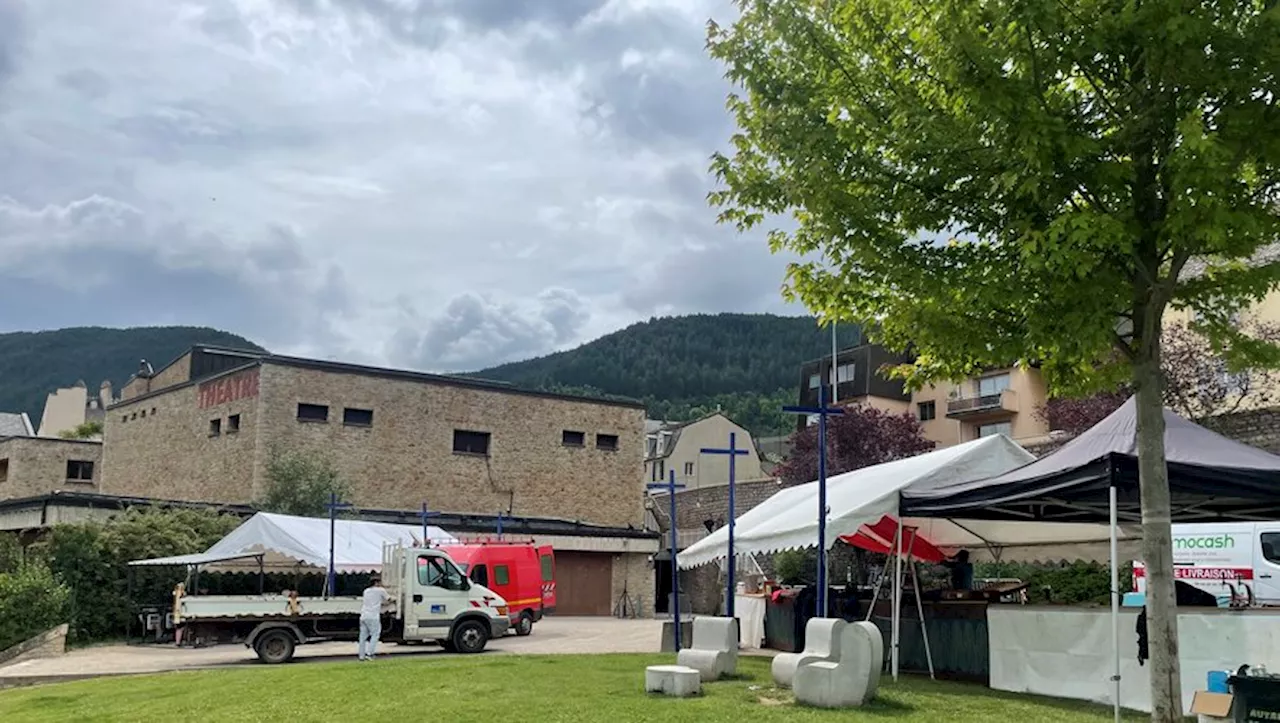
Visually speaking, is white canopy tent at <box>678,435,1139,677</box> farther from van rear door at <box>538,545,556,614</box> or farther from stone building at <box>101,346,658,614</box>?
stone building at <box>101,346,658,614</box>

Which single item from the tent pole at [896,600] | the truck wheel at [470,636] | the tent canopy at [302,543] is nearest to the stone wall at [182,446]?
the tent canopy at [302,543]

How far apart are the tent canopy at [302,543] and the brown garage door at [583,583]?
11.8 m

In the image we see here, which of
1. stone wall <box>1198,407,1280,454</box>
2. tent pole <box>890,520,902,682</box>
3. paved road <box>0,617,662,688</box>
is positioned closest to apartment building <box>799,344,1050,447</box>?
stone wall <box>1198,407,1280,454</box>

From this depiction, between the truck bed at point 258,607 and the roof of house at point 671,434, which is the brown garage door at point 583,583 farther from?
the roof of house at point 671,434

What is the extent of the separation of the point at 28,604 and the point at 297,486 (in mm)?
13851

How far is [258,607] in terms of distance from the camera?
20.9 metres

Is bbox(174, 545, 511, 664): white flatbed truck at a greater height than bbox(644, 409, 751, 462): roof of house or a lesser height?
lesser

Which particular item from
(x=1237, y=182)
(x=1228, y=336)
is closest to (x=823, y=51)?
(x=1237, y=182)

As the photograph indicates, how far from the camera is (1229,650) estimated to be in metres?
10.5

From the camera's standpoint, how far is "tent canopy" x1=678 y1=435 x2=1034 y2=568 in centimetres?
1457

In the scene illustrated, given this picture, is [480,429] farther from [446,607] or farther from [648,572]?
[446,607]

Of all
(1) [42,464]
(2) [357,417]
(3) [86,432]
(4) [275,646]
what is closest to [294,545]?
(4) [275,646]

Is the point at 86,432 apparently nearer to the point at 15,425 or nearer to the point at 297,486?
the point at 15,425

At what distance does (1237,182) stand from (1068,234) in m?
1.47
